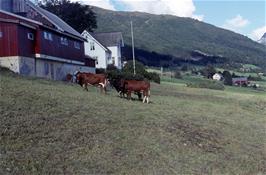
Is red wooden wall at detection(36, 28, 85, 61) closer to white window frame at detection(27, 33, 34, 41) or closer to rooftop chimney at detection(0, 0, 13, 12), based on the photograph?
white window frame at detection(27, 33, 34, 41)

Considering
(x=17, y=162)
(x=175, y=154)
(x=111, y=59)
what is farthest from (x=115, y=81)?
(x=111, y=59)

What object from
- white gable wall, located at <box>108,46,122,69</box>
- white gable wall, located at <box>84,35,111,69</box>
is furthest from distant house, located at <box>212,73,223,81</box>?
white gable wall, located at <box>84,35,111,69</box>

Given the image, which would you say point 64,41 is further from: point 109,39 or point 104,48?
point 109,39

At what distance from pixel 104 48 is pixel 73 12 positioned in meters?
12.5

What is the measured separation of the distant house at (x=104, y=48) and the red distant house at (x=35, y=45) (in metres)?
30.6

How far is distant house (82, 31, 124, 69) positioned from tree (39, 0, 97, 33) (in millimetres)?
3696

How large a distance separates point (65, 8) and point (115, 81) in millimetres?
72927

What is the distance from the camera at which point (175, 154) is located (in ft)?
55.1

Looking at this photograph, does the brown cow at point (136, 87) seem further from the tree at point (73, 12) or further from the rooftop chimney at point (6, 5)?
the tree at point (73, 12)

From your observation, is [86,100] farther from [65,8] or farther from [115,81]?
[65,8]

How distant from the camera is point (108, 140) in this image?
16500 millimetres

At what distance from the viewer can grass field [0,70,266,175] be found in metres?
13.9

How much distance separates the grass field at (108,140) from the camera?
13852 mm

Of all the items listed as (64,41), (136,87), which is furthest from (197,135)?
(64,41)
